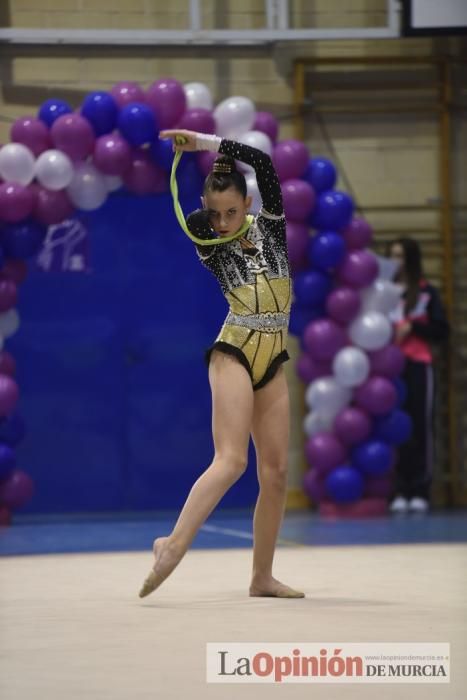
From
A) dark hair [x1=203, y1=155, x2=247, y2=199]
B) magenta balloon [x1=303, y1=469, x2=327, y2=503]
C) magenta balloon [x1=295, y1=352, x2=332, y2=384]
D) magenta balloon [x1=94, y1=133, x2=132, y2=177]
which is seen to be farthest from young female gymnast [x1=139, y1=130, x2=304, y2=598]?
magenta balloon [x1=303, y1=469, x2=327, y2=503]

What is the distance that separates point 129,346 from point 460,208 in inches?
103

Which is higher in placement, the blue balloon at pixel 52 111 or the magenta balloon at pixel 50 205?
the blue balloon at pixel 52 111

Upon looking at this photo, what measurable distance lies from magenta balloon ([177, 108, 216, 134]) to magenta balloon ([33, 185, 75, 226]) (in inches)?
32.3

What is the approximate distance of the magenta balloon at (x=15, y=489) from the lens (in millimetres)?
7512

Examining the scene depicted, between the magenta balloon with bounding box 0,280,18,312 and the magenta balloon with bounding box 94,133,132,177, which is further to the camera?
the magenta balloon with bounding box 0,280,18,312

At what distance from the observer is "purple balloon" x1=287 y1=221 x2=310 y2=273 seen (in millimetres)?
7648

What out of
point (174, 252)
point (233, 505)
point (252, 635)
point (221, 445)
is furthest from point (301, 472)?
point (252, 635)

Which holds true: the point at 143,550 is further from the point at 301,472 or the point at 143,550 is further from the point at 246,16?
the point at 246,16

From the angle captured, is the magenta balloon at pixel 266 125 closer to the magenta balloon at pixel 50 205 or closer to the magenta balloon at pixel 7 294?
the magenta balloon at pixel 50 205

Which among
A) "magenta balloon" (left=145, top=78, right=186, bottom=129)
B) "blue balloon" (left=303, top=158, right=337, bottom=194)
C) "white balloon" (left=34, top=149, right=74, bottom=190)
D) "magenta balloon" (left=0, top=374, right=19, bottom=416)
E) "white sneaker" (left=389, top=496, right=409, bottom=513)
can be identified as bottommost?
"white sneaker" (left=389, top=496, right=409, bottom=513)

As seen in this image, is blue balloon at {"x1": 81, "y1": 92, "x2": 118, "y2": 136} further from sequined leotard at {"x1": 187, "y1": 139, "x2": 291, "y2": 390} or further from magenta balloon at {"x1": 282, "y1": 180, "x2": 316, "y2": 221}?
sequined leotard at {"x1": 187, "y1": 139, "x2": 291, "y2": 390}

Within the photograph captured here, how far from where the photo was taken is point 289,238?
25.1ft

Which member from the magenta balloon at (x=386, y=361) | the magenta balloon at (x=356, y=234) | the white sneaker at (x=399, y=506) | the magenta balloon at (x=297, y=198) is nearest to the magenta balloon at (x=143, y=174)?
the magenta balloon at (x=297, y=198)

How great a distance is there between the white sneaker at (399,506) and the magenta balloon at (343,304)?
133 cm
